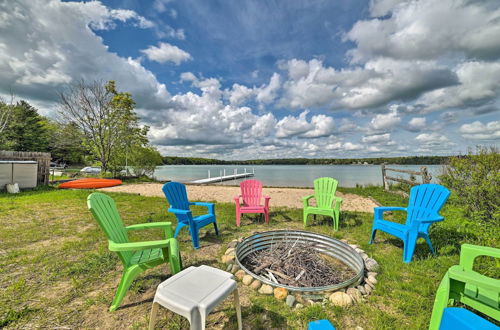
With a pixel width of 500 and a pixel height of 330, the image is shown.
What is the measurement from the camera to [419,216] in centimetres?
288

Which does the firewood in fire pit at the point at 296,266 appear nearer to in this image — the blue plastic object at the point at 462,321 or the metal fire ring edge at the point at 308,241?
the metal fire ring edge at the point at 308,241

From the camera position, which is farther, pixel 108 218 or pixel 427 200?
pixel 427 200

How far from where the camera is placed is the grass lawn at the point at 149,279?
5.31 feet

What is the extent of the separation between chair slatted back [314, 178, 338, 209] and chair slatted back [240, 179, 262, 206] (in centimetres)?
122

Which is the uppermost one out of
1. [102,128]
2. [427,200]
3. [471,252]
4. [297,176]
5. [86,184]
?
[102,128]

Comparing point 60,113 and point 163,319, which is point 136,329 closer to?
point 163,319

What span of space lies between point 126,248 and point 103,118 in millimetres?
13284

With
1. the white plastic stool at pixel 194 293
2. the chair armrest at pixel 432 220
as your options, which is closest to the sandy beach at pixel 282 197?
the chair armrest at pixel 432 220

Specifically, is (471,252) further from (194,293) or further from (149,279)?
(149,279)

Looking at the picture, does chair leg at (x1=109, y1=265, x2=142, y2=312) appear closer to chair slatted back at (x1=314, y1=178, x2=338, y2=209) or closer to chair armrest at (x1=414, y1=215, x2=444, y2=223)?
chair armrest at (x1=414, y1=215, x2=444, y2=223)

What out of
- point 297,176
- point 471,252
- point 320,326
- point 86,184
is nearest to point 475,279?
point 471,252

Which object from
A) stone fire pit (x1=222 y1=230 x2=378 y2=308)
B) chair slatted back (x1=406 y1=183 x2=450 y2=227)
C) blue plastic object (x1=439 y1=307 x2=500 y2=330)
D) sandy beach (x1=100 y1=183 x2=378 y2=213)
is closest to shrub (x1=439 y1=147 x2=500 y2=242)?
chair slatted back (x1=406 y1=183 x2=450 y2=227)

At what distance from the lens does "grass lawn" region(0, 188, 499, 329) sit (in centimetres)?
162

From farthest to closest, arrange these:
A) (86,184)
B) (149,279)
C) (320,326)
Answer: (86,184) → (149,279) → (320,326)
